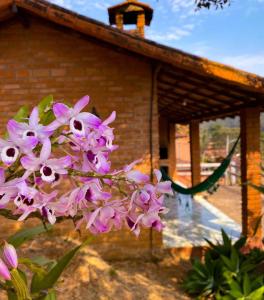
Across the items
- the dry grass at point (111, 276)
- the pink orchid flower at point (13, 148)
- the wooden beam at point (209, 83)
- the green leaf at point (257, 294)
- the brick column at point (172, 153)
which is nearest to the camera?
the pink orchid flower at point (13, 148)

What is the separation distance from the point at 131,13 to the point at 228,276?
6.29m

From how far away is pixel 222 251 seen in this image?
4.59 meters

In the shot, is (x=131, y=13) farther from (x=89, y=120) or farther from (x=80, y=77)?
(x=89, y=120)

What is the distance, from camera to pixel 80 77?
15.7 ft

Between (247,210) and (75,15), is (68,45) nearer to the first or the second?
(75,15)

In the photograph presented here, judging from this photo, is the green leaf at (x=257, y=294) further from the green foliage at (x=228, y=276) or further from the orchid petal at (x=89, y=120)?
the orchid petal at (x=89, y=120)

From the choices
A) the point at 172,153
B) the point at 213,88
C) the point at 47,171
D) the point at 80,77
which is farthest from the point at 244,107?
the point at 172,153

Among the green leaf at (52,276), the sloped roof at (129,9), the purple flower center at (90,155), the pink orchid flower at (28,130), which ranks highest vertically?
the sloped roof at (129,9)

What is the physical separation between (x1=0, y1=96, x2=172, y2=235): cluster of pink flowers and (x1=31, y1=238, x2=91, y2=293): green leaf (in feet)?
0.55

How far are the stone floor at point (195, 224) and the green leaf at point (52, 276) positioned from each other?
4.64m

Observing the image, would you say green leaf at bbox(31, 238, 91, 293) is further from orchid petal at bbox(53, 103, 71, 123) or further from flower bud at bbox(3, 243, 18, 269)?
orchid petal at bbox(53, 103, 71, 123)

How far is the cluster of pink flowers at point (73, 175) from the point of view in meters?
0.60

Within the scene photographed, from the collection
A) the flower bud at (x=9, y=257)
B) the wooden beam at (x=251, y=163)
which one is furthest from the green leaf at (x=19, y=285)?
the wooden beam at (x=251, y=163)

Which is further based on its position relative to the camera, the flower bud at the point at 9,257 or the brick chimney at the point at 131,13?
the brick chimney at the point at 131,13
